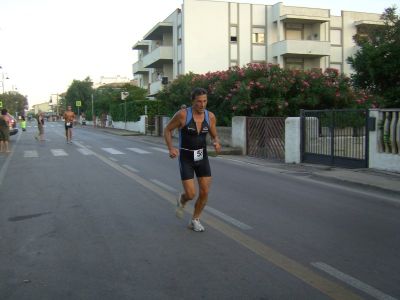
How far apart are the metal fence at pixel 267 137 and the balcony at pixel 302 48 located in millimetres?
21787

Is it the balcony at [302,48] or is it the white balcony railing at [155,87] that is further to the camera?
the white balcony railing at [155,87]

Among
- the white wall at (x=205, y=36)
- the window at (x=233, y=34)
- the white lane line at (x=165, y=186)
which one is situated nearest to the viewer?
the white lane line at (x=165, y=186)

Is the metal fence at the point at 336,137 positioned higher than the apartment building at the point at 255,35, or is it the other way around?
the apartment building at the point at 255,35

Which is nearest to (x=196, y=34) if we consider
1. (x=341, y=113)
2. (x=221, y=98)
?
(x=221, y=98)

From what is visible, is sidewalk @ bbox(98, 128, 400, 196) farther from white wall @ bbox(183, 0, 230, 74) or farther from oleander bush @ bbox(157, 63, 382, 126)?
white wall @ bbox(183, 0, 230, 74)

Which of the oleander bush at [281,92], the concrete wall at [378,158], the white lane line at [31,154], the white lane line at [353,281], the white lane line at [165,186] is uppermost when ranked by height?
the oleander bush at [281,92]

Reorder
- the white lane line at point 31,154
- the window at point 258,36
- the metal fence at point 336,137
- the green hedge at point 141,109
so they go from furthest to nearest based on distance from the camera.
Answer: the window at point 258,36
the green hedge at point 141,109
the white lane line at point 31,154
the metal fence at point 336,137

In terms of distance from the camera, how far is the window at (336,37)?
4353cm

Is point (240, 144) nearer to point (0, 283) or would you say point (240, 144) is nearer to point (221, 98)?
point (221, 98)

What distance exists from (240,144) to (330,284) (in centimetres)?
1611

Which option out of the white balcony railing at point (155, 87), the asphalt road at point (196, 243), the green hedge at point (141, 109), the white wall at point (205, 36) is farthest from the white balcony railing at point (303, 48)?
the asphalt road at point (196, 243)

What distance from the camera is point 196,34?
4103cm

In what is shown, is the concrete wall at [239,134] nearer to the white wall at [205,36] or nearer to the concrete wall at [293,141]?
the concrete wall at [293,141]

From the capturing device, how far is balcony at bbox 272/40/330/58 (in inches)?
1585
